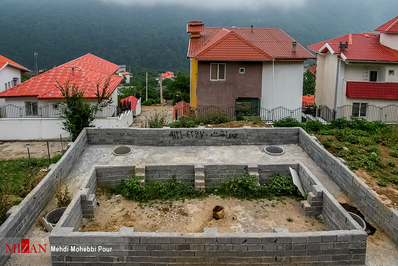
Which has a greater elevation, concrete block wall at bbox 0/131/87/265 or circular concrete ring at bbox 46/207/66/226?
concrete block wall at bbox 0/131/87/265

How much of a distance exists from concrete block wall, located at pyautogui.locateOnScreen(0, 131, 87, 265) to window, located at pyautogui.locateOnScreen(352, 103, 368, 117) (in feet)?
67.7

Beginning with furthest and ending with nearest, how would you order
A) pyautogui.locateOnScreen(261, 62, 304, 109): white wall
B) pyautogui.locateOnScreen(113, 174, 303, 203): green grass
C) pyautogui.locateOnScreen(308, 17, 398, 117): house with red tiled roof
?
pyautogui.locateOnScreen(261, 62, 304, 109): white wall < pyautogui.locateOnScreen(308, 17, 398, 117): house with red tiled roof < pyautogui.locateOnScreen(113, 174, 303, 203): green grass

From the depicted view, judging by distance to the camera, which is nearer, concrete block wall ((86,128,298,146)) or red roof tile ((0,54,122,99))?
concrete block wall ((86,128,298,146))

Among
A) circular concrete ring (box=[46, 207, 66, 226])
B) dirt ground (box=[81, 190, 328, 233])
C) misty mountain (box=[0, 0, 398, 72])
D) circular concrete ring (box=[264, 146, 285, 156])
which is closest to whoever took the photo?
circular concrete ring (box=[46, 207, 66, 226])

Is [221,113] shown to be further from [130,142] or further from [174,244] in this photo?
[174,244]

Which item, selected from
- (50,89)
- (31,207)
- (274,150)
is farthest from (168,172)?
(50,89)

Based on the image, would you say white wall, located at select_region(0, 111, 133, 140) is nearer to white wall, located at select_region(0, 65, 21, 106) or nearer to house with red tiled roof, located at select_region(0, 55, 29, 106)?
house with red tiled roof, located at select_region(0, 55, 29, 106)

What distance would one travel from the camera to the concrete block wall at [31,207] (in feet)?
26.2

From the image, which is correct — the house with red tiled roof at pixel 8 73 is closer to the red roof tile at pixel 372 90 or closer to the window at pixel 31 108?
the window at pixel 31 108

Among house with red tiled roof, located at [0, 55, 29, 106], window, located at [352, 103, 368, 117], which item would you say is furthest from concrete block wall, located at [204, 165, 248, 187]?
house with red tiled roof, located at [0, 55, 29, 106]

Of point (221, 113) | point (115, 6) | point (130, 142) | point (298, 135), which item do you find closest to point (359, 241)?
point (298, 135)

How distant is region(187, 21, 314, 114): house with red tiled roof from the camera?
23.9 m

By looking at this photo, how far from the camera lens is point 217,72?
24.8 m

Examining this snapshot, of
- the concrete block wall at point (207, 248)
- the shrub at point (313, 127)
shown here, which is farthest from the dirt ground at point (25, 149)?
the shrub at point (313, 127)
